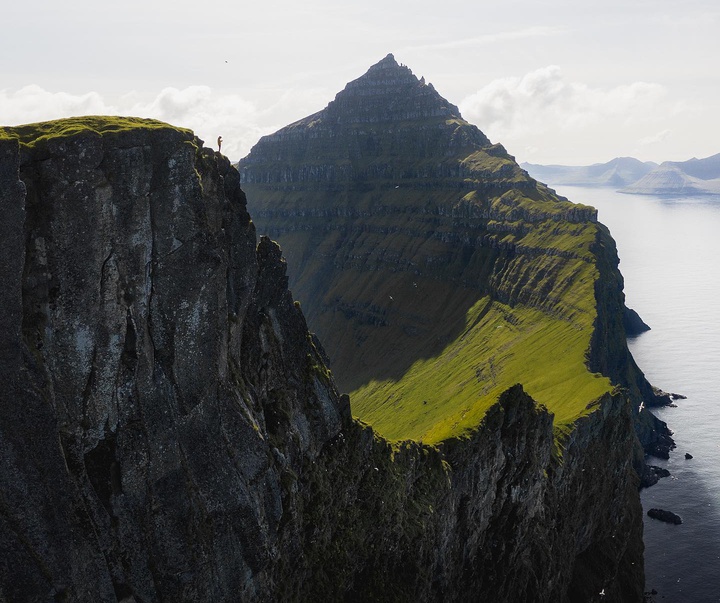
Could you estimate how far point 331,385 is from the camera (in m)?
82.6

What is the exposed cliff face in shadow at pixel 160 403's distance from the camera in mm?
49156

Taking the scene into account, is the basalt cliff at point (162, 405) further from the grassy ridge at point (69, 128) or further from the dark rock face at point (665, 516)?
the dark rock face at point (665, 516)

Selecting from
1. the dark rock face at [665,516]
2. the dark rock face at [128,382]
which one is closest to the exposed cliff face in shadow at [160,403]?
the dark rock face at [128,382]

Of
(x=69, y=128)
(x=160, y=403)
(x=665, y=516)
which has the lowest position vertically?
(x=665, y=516)

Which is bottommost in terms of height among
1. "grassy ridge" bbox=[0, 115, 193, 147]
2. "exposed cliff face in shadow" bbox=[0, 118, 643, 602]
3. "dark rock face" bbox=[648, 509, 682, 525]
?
"dark rock face" bbox=[648, 509, 682, 525]

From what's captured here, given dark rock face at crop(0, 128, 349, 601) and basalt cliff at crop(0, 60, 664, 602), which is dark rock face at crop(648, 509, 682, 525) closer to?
basalt cliff at crop(0, 60, 664, 602)

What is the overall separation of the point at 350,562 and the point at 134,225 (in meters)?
50.5

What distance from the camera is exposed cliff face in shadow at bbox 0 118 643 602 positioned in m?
49.2

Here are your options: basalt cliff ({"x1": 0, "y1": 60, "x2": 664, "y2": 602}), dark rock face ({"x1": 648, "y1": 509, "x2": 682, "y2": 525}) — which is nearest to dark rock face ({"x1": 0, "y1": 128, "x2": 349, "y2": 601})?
basalt cliff ({"x1": 0, "y1": 60, "x2": 664, "y2": 602})

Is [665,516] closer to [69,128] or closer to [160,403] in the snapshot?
[160,403]

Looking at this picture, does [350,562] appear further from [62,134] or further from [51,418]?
[62,134]

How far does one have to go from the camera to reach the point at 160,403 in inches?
2199

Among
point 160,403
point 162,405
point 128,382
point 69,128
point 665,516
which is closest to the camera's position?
point 69,128

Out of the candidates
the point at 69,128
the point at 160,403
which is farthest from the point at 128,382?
the point at 69,128
